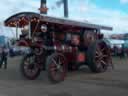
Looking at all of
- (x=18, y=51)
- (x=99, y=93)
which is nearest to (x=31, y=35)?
(x=99, y=93)

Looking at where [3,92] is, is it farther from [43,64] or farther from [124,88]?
[124,88]

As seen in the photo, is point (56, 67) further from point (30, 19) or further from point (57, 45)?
point (30, 19)

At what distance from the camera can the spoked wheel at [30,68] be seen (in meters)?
13.6

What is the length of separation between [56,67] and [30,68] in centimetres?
167

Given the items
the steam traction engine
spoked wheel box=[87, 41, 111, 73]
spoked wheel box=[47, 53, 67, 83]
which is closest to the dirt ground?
spoked wheel box=[47, 53, 67, 83]

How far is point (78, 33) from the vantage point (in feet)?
49.2

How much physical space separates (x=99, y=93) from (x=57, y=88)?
5.74 feet

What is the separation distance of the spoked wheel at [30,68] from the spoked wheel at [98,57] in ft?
8.54

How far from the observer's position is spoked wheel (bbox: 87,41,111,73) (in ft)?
48.2

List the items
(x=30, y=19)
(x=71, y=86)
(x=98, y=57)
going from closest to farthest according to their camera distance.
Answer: (x=71, y=86), (x=30, y=19), (x=98, y=57)

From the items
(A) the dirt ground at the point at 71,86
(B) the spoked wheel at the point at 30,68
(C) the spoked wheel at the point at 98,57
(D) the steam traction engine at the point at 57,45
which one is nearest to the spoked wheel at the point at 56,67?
(D) the steam traction engine at the point at 57,45

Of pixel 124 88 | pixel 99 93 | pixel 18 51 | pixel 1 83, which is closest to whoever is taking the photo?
pixel 99 93

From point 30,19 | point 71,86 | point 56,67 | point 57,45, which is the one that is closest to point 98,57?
point 57,45

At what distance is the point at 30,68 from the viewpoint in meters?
13.7
